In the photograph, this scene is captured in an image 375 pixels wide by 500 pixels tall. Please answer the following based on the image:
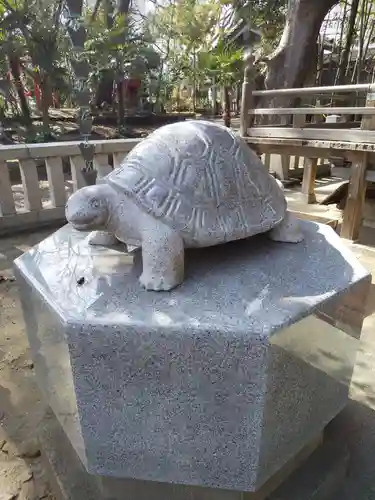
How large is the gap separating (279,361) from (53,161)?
3.39 meters

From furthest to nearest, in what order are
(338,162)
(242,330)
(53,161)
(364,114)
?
(338,162) < (53,161) < (364,114) < (242,330)

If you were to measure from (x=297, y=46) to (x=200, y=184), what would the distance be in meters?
5.56

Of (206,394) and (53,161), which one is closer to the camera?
(206,394)

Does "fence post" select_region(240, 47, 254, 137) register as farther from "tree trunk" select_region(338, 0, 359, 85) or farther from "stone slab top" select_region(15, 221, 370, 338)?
"tree trunk" select_region(338, 0, 359, 85)

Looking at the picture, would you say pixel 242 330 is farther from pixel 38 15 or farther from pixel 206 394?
pixel 38 15

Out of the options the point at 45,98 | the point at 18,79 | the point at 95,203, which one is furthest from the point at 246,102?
the point at 18,79

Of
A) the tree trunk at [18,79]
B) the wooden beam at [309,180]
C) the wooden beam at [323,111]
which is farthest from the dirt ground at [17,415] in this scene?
the tree trunk at [18,79]

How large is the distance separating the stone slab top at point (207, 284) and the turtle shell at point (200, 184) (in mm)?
137

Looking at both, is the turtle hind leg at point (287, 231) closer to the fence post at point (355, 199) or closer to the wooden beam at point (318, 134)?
the wooden beam at point (318, 134)

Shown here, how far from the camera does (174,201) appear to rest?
104 cm

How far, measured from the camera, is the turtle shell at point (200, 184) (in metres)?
1.04

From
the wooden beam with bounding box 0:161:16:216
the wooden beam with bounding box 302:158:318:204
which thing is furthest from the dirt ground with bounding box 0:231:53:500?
the wooden beam with bounding box 302:158:318:204

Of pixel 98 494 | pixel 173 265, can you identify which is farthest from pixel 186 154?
pixel 98 494

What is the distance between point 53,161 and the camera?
12.4 ft
